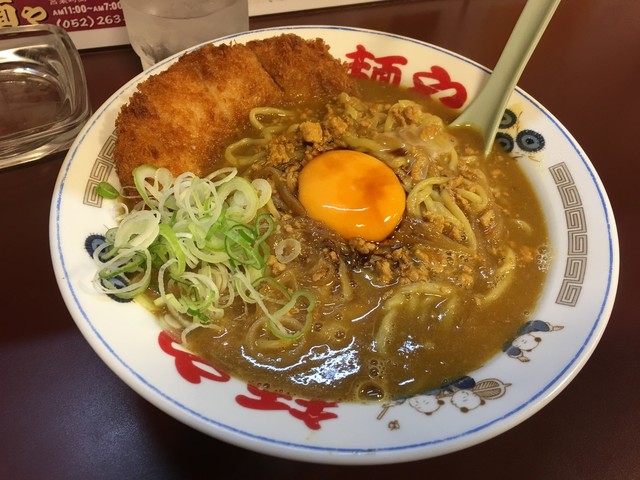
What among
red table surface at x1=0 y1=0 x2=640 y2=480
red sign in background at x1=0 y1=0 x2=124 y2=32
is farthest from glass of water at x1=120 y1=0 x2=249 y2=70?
red table surface at x1=0 y1=0 x2=640 y2=480

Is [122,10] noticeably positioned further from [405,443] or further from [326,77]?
[405,443]

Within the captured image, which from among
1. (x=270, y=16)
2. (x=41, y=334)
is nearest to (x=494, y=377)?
(x=41, y=334)

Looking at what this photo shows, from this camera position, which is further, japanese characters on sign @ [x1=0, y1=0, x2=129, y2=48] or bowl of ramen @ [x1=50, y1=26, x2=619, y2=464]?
japanese characters on sign @ [x1=0, y1=0, x2=129, y2=48]

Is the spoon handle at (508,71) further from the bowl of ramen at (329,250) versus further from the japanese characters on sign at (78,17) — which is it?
the japanese characters on sign at (78,17)

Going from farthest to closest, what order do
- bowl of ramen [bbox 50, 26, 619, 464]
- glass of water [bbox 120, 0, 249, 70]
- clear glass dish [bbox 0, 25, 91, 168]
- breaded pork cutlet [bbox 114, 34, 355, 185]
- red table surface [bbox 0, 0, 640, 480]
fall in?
1. glass of water [bbox 120, 0, 249, 70]
2. clear glass dish [bbox 0, 25, 91, 168]
3. breaded pork cutlet [bbox 114, 34, 355, 185]
4. red table surface [bbox 0, 0, 640, 480]
5. bowl of ramen [bbox 50, 26, 619, 464]

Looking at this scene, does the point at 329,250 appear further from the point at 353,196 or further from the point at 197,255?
the point at 197,255

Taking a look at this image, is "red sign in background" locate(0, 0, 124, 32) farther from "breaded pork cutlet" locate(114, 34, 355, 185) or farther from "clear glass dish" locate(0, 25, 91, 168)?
"breaded pork cutlet" locate(114, 34, 355, 185)

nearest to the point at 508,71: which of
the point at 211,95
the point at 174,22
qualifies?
the point at 211,95
